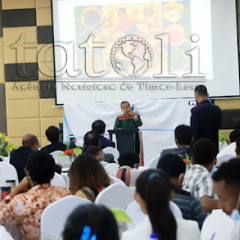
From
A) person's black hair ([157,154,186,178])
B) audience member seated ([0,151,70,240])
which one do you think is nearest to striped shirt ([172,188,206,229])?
person's black hair ([157,154,186,178])

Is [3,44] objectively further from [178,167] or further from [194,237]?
[194,237]

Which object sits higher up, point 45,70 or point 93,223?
point 45,70

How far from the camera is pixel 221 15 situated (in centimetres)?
838

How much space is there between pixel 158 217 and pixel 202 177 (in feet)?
3.77

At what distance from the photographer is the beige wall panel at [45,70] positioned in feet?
29.0

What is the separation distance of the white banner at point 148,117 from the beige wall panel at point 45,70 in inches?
42.9

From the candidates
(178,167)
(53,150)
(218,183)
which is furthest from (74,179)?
(53,150)

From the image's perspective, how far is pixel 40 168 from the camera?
2660mm

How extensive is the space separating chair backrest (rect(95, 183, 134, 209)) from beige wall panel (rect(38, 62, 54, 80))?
20.9ft

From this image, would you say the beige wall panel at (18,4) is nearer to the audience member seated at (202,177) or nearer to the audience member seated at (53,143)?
the audience member seated at (53,143)

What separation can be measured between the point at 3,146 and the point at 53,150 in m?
0.72

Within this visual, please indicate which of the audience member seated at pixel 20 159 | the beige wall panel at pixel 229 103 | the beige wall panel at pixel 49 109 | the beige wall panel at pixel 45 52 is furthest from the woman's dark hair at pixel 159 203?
the beige wall panel at pixel 45 52

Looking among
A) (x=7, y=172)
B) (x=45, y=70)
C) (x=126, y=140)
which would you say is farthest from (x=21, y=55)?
(x=7, y=172)

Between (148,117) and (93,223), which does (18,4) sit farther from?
(93,223)
